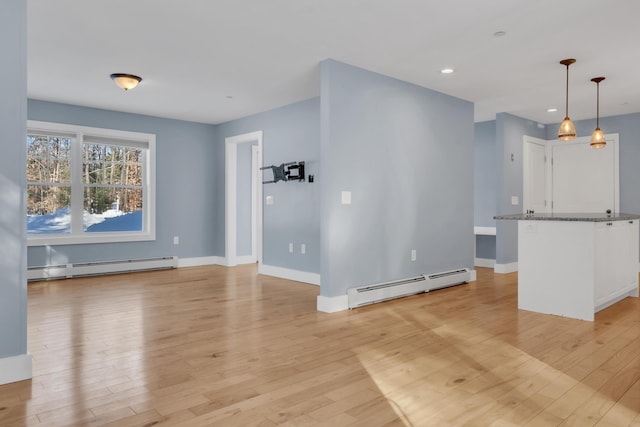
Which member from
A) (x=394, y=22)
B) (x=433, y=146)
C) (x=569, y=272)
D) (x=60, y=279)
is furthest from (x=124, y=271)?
(x=569, y=272)

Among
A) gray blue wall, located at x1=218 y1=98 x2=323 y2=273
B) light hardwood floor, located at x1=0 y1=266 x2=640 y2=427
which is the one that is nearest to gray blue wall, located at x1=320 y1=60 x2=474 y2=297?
light hardwood floor, located at x1=0 y1=266 x2=640 y2=427

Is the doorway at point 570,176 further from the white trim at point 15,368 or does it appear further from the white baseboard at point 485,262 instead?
the white trim at point 15,368

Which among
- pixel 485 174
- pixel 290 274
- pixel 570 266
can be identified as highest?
pixel 485 174

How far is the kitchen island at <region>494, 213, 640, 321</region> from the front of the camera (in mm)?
3898

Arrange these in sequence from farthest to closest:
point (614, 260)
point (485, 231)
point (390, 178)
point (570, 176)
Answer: point (570, 176), point (485, 231), point (390, 178), point (614, 260)

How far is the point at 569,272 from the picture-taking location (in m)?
4.00

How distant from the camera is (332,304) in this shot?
14.0ft

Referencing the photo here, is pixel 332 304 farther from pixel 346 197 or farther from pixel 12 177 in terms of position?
pixel 12 177

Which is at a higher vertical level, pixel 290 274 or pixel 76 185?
pixel 76 185

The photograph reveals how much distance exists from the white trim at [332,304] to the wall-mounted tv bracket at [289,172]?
7.04ft

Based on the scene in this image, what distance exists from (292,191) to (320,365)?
3651 mm

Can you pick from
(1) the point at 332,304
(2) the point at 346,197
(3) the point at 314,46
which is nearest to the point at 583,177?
(2) the point at 346,197

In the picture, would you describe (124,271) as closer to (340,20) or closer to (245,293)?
(245,293)

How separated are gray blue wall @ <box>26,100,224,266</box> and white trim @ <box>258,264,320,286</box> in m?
1.48
